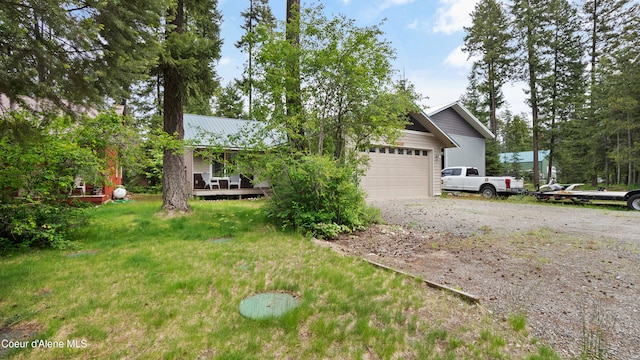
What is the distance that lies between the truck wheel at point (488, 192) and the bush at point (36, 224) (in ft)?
46.8

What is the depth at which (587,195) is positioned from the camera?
9.72 metres

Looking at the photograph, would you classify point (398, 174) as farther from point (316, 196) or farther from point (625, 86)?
point (625, 86)

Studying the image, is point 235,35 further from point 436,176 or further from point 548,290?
point 548,290

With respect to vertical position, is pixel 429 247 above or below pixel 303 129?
below

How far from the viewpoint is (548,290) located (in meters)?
2.99

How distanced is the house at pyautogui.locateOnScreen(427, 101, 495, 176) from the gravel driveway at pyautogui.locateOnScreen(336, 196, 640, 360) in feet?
35.7

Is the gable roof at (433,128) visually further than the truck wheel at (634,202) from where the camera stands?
Yes

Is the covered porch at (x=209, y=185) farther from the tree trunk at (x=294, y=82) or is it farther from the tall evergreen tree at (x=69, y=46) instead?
the tall evergreen tree at (x=69, y=46)

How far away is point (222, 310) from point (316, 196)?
3.33m

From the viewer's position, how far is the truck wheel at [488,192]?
1293cm

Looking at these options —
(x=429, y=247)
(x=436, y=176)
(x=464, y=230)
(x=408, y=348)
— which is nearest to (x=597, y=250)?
(x=464, y=230)

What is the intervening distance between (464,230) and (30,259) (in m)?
7.19

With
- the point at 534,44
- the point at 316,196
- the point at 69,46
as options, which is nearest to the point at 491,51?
the point at 534,44

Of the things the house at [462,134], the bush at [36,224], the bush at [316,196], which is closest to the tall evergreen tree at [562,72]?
the house at [462,134]
